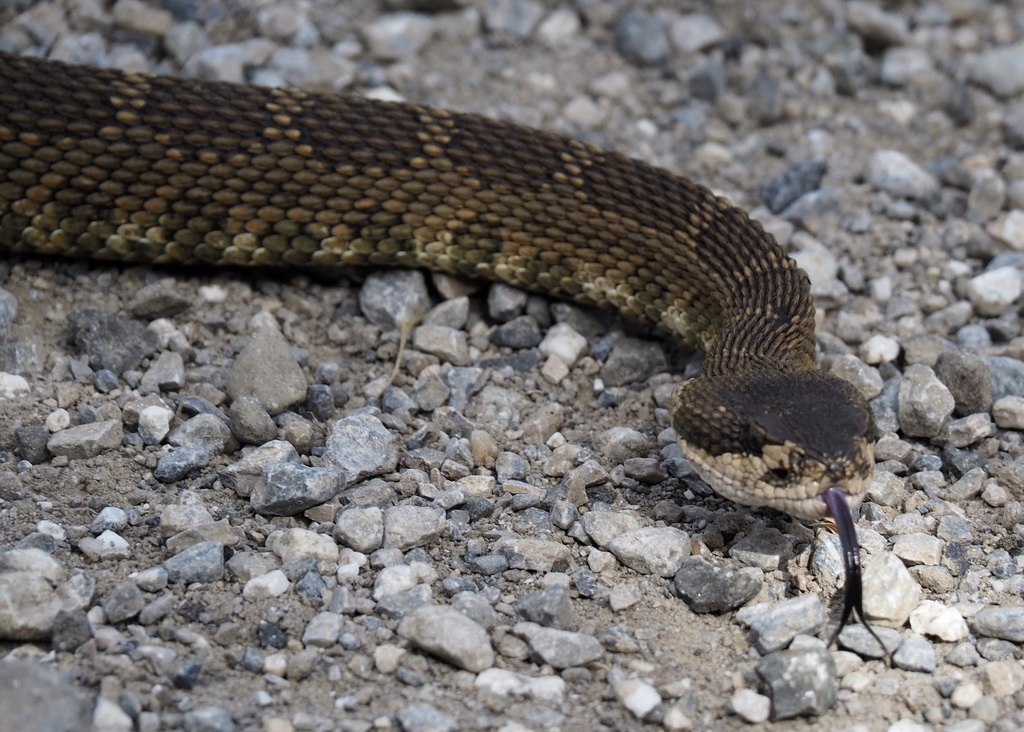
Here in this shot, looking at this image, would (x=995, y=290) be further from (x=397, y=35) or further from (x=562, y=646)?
(x=397, y=35)

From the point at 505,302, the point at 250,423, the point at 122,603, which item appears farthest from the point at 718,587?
the point at 505,302

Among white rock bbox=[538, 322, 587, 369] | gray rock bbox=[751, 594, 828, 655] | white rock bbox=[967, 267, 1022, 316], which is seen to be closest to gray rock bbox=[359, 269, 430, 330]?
white rock bbox=[538, 322, 587, 369]

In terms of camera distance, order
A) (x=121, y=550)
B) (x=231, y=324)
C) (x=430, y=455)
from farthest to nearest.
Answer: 1. (x=231, y=324)
2. (x=430, y=455)
3. (x=121, y=550)

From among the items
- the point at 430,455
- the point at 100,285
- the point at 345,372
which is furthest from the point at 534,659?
the point at 100,285

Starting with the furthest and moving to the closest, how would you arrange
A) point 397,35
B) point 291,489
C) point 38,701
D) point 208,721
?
point 397,35 < point 291,489 < point 208,721 < point 38,701

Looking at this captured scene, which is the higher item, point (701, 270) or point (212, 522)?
point (701, 270)

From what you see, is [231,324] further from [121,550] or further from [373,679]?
[373,679]
